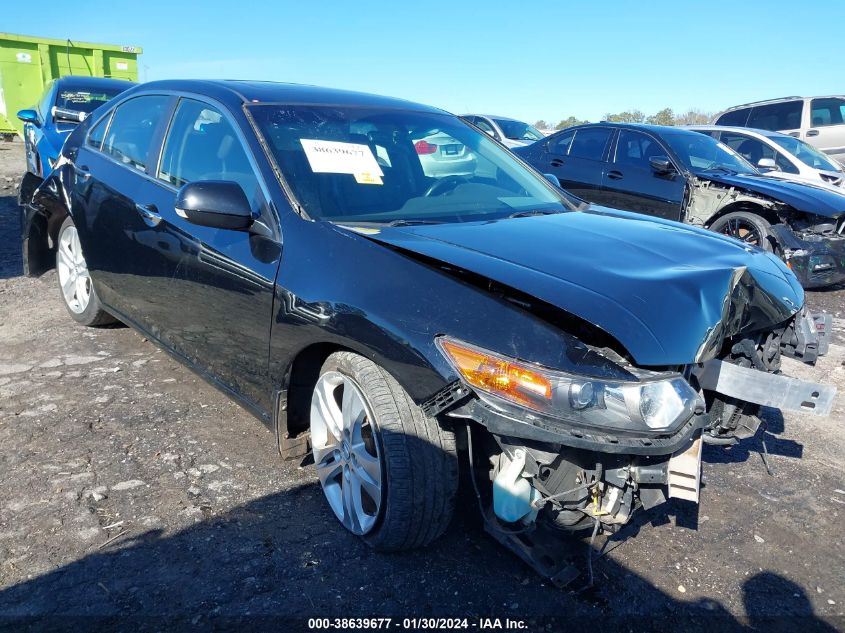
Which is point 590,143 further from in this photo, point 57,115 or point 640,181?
point 57,115

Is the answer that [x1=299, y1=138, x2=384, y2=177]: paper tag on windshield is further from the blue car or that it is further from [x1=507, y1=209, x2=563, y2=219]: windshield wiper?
the blue car

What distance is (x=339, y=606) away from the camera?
85.6 inches

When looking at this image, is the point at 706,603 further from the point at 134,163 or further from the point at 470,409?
the point at 134,163

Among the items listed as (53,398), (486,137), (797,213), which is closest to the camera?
(53,398)

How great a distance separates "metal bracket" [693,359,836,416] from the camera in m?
2.19

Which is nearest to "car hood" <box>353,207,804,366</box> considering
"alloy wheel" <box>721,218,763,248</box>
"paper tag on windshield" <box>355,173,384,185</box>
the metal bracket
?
the metal bracket

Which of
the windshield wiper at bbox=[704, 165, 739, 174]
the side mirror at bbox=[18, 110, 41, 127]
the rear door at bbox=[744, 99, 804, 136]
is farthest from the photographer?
the rear door at bbox=[744, 99, 804, 136]

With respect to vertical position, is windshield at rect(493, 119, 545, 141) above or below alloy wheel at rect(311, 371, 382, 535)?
above

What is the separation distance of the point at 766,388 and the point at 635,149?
244 inches

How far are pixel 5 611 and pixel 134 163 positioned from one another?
7.65 feet

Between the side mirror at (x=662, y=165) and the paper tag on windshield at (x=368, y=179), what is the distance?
17.4 feet

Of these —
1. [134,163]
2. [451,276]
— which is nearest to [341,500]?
[451,276]

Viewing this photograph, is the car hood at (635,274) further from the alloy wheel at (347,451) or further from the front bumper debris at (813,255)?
the front bumper debris at (813,255)

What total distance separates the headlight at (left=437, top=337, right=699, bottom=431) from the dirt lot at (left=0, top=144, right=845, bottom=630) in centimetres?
72
